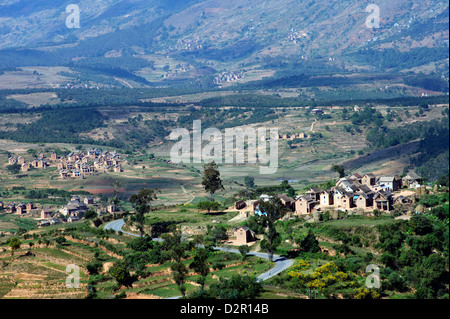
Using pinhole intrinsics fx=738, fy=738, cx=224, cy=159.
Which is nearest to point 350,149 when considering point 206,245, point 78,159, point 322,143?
point 322,143

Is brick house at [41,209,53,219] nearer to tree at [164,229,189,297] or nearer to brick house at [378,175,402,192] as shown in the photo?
tree at [164,229,189,297]

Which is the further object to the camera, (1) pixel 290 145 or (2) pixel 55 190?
(1) pixel 290 145

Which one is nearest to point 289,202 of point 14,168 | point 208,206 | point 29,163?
point 208,206

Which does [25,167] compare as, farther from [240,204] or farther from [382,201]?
[382,201]

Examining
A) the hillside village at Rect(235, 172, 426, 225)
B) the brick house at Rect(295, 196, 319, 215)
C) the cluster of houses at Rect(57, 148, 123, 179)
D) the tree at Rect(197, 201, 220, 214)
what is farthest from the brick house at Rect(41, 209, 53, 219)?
the brick house at Rect(295, 196, 319, 215)

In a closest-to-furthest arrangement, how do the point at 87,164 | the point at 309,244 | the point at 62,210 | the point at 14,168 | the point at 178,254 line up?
1. the point at 178,254
2. the point at 309,244
3. the point at 62,210
4. the point at 14,168
5. the point at 87,164
